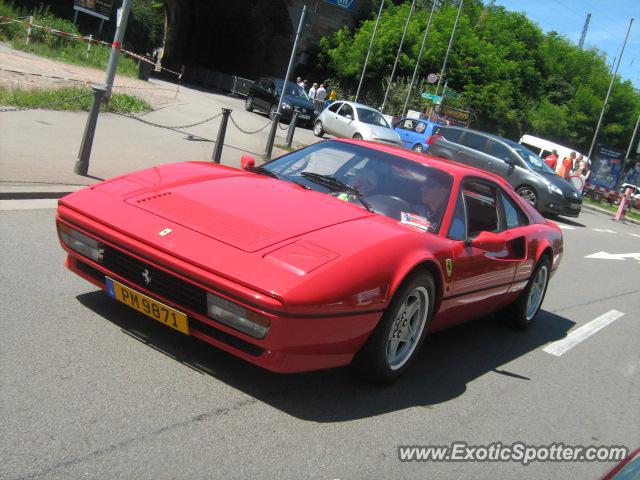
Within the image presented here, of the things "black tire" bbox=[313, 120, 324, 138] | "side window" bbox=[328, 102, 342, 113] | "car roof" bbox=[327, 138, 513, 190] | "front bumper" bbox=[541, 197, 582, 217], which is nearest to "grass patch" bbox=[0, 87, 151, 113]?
"car roof" bbox=[327, 138, 513, 190]

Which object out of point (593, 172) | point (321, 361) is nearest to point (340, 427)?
point (321, 361)

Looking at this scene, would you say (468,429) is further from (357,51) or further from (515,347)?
(357,51)

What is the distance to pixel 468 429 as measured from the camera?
13.3 feet

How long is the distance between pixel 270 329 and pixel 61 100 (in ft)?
37.2

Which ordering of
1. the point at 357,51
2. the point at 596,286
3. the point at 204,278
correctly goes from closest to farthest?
the point at 204,278, the point at 596,286, the point at 357,51

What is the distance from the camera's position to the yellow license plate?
3.65 m

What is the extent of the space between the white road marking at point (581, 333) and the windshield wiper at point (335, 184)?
7.89 feet

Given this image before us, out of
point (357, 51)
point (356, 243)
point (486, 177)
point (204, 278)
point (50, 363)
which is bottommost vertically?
point (50, 363)

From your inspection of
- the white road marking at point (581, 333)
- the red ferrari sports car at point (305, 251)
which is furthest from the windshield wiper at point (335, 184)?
the white road marking at point (581, 333)

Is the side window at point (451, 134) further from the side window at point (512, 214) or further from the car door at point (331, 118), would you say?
the side window at point (512, 214)

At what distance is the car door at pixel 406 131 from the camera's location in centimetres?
2426

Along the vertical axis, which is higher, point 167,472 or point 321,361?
point 321,361

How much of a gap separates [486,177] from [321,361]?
2.56 meters

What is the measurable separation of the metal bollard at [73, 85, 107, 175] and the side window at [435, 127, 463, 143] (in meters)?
12.9
